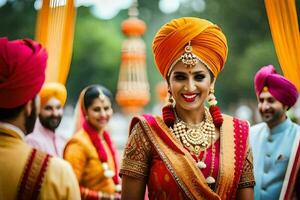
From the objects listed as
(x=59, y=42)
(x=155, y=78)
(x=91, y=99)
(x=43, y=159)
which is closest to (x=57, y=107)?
(x=91, y=99)

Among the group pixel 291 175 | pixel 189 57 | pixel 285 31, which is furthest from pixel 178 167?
pixel 285 31

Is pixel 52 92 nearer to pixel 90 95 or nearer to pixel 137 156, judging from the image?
pixel 90 95

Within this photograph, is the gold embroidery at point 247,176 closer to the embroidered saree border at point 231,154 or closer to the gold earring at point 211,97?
the embroidered saree border at point 231,154

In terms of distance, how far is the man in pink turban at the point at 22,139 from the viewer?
99.3 inches

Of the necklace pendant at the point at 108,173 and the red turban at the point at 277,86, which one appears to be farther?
the necklace pendant at the point at 108,173

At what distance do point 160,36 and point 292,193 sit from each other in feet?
5.01

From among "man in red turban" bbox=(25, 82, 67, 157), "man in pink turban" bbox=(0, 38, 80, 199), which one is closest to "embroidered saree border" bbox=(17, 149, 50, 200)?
"man in pink turban" bbox=(0, 38, 80, 199)

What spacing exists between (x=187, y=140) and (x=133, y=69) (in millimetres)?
8696

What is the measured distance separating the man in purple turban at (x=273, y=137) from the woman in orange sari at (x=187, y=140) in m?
1.13

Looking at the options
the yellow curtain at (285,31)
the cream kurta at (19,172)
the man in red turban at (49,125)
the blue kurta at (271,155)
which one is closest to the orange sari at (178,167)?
the cream kurta at (19,172)

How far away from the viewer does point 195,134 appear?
3.08 metres

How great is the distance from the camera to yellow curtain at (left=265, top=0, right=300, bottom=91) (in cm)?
392

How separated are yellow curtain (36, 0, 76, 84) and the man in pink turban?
1.76m

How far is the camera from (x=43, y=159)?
256 cm
